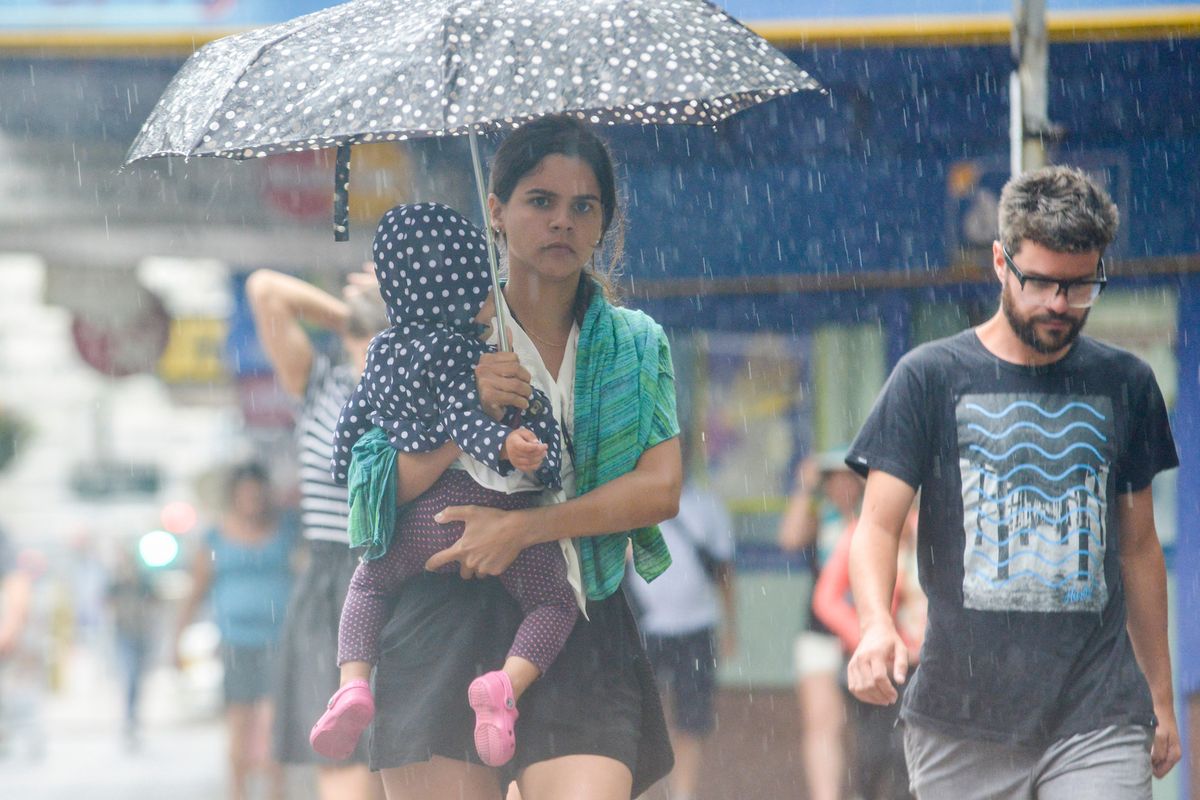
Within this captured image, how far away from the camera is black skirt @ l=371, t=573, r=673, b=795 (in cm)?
342

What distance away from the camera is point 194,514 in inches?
2089

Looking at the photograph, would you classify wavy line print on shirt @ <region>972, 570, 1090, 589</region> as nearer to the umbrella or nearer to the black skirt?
the black skirt

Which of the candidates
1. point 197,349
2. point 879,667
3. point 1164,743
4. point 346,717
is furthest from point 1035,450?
point 197,349

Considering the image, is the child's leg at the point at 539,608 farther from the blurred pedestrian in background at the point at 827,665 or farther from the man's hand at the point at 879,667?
the blurred pedestrian in background at the point at 827,665

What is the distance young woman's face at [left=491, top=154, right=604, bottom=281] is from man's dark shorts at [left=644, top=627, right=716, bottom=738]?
475 centimetres

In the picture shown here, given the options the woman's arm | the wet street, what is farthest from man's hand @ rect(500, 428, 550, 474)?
the wet street

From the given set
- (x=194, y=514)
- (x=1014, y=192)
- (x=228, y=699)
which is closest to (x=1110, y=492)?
(x=1014, y=192)

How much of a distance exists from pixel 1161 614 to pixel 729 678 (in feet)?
23.7

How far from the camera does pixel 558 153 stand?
3619 mm

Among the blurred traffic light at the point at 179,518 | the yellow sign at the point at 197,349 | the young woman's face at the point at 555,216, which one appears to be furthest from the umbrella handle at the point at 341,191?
the blurred traffic light at the point at 179,518

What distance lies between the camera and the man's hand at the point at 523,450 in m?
3.32

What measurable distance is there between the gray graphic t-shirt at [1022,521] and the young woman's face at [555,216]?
86cm

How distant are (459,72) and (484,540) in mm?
911

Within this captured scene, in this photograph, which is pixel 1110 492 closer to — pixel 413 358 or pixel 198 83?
pixel 413 358
